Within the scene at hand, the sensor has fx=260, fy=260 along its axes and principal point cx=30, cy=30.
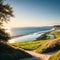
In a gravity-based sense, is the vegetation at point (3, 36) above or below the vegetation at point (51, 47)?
above

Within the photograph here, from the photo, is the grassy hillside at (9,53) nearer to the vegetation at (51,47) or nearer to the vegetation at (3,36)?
the vegetation at (3,36)

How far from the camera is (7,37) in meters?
31.5

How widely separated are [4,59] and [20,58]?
101 inches

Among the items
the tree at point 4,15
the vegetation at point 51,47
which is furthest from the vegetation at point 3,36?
the vegetation at point 51,47

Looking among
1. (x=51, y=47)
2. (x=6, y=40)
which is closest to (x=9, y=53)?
(x=6, y=40)

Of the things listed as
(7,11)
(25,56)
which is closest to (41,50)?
(25,56)

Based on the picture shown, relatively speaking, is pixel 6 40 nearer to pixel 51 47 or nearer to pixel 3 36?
pixel 3 36

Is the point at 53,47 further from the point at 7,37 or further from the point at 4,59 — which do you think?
the point at 4,59

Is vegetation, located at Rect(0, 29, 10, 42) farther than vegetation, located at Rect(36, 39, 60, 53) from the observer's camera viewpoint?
No

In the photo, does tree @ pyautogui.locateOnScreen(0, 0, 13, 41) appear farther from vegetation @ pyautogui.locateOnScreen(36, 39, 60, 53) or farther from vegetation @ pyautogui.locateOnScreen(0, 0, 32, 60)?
vegetation @ pyautogui.locateOnScreen(36, 39, 60, 53)

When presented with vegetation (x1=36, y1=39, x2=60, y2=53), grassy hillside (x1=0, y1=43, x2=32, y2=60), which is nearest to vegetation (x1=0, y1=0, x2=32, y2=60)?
grassy hillside (x1=0, y1=43, x2=32, y2=60)

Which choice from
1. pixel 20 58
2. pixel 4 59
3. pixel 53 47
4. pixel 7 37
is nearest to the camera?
pixel 4 59

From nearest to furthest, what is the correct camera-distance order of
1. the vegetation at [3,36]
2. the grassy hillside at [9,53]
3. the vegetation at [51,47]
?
1. the grassy hillside at [9,53]
2. the vegetation at [3,36]
3. the vegetation at [51,47]

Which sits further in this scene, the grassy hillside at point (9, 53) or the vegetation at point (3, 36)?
the vegetation at point (3, 36)
